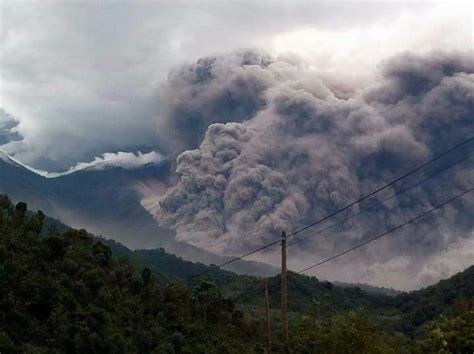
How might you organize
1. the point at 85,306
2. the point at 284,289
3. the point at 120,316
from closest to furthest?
the point at 284,289 < the point at 85,306 < the point at 120,316

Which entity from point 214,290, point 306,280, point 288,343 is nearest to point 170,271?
point 306,280

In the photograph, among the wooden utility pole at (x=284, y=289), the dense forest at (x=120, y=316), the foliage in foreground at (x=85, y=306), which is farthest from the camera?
the foliage in foreground at (x=85, y=306)

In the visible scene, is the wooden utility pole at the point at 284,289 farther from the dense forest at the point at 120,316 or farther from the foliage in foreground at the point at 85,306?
the foliage in foreground at the point at 85,306

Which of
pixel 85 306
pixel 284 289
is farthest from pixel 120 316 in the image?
pixel 284 289

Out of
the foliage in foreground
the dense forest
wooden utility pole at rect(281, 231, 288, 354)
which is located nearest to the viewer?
the dense forest

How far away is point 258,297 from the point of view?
445 feet

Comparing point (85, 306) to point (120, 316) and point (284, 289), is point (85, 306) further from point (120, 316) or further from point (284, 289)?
point (284, 289)

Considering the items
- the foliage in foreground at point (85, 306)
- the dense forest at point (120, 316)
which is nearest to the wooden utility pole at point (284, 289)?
the dense forest at point (120, 316)

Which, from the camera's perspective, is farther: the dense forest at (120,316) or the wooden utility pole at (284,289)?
the wooden utility pole at (284,289)

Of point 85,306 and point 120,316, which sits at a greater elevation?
point 85,306

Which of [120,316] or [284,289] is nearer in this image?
[284,289]

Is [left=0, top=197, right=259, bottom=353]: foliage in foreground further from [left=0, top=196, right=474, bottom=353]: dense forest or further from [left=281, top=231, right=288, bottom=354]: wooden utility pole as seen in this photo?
[left=281, top=231, right=288, bottom=354]: wooden utility pole

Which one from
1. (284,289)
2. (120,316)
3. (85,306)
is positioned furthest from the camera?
(120,316)

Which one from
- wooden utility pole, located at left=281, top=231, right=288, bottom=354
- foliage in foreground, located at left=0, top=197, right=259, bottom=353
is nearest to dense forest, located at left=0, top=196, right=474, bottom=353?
foliage in foreground, located at left=0, top=197, right=259, bottom=353
